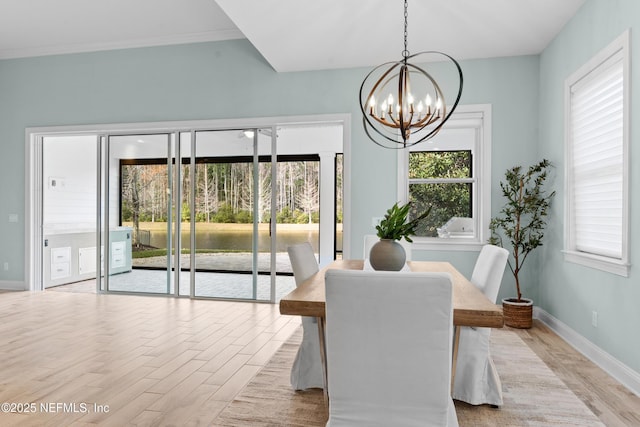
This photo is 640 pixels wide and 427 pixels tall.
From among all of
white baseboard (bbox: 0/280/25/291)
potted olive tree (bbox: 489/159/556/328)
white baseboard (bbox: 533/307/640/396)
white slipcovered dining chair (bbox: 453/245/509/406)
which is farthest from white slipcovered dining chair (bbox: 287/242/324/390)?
white baseboard (bbox: 0/280/25/291)

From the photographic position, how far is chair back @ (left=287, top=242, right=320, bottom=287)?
2584 millimetres

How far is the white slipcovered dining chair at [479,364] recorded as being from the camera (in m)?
2.35

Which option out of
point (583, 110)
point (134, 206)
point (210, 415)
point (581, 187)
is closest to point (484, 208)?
point (581, 187)

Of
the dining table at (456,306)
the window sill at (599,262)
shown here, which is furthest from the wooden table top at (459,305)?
the window sill at (599,262)

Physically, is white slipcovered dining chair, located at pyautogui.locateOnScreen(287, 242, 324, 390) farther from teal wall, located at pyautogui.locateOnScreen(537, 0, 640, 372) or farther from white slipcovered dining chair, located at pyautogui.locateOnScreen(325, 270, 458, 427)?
teal wall, located at pyautogui.locateOnScreen(537, 0, 640, 372)

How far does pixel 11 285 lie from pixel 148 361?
3935mm

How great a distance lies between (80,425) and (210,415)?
647mm

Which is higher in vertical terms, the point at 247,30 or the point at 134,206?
the point at 247,30

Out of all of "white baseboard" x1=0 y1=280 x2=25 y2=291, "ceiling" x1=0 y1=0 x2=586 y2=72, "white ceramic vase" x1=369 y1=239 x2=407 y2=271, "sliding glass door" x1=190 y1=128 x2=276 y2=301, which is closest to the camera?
"white ceramic vase" x1=369 y1=239 x2=407 y2=271

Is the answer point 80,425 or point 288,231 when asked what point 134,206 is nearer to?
point 288,231

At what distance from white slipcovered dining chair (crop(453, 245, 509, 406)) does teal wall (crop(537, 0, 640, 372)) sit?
0.97 metres

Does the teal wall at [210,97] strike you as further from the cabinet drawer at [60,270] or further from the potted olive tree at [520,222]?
→ the cabinet drawer at [60,270]

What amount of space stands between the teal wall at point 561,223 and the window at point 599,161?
0.28 feet

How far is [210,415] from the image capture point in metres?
2.28
